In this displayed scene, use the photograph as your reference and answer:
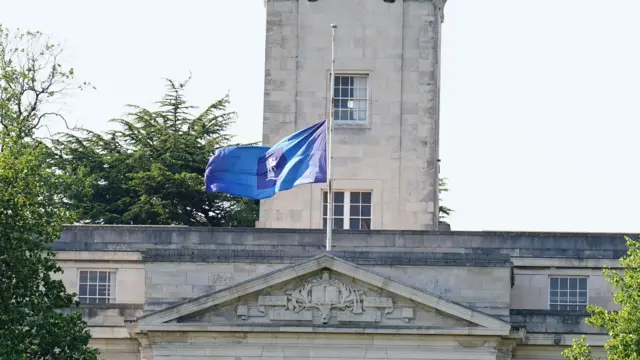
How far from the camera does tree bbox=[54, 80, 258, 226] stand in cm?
10238

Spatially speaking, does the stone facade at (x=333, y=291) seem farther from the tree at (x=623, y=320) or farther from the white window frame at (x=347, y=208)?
the white window frame at (x=347, y=208)

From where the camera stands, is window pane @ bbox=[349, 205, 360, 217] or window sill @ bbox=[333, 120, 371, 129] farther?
window sill @ bbox=[333, 120, 371, 129]

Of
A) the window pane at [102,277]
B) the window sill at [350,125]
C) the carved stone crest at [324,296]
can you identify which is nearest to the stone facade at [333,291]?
the carved stone crest at [324,296]

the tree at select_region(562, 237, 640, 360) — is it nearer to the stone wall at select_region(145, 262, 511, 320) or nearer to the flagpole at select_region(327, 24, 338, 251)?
the stone wall at select_region(145, 262, 511, 320)

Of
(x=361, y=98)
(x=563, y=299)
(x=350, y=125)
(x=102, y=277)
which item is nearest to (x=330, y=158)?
(x=350, y=125)

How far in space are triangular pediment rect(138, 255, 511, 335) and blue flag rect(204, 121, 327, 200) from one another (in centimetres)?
332

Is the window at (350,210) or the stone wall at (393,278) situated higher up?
the window at (350,210)

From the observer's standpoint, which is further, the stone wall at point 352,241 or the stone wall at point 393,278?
the stone wall at point 352,241

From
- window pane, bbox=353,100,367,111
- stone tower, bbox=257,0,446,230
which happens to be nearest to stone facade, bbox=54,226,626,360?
stone tower, bbox=257,0,446,230

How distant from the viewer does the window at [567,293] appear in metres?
86.2

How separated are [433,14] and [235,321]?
46.4 feet

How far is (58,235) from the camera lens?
7944 centimetres

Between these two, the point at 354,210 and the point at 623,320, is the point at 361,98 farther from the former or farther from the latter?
the point at 623,320

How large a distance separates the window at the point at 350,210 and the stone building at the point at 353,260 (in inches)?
1.7
